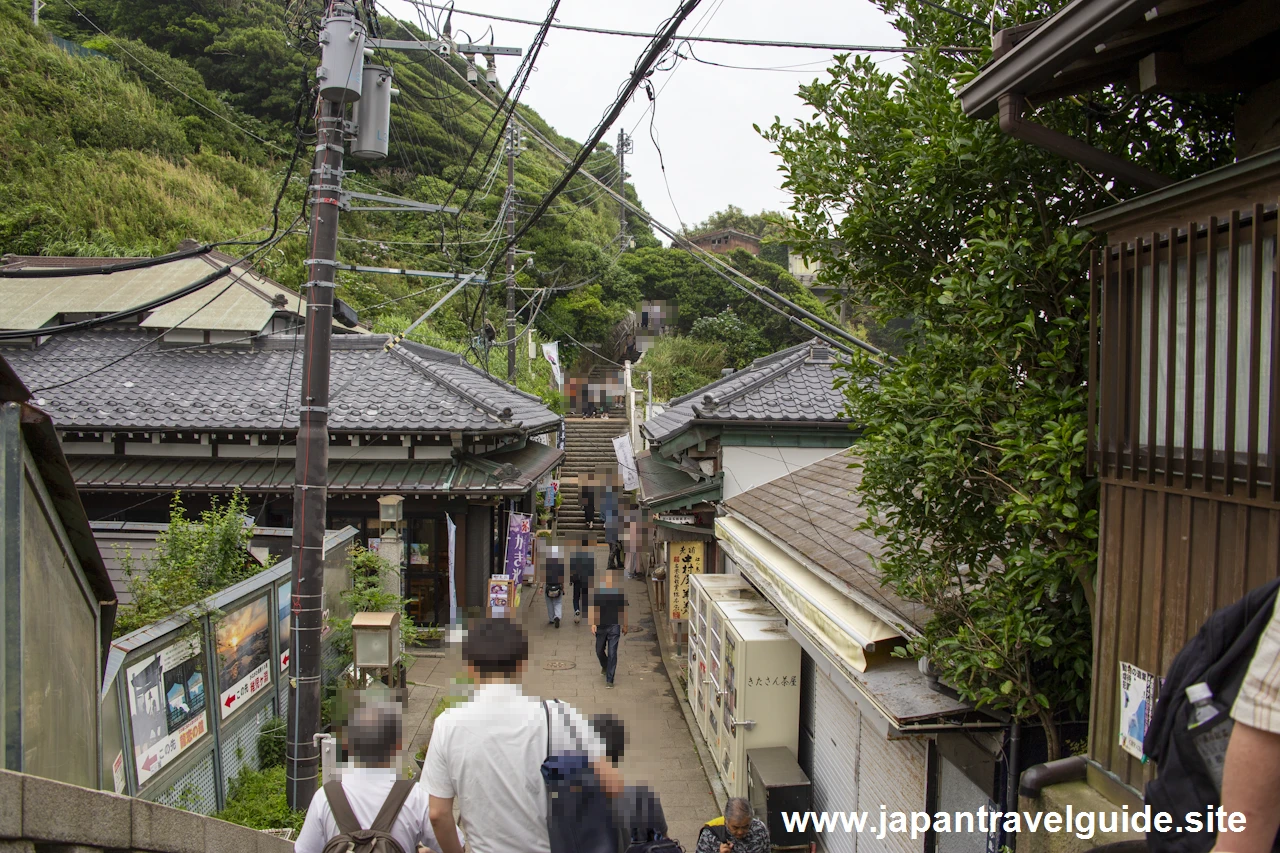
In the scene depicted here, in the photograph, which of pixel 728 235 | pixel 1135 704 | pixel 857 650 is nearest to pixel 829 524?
pixel 857 650

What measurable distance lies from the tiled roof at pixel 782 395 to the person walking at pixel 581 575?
2.74 m

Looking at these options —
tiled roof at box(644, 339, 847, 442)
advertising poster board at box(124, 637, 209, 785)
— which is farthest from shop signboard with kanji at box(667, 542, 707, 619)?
advertising poster board at box(124, 637, 209, 785)

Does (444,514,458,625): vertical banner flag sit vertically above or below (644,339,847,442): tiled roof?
below

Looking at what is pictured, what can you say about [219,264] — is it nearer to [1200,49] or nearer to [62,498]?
[62,498]

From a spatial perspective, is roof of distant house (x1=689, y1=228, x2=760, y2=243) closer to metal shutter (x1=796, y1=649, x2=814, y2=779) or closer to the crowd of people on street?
metal shutter (x1=796, y1=649, x2=814, y2=779)

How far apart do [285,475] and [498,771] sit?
41.4 feet

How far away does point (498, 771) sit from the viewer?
10.6 ft

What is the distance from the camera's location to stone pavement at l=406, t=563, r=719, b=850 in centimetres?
869

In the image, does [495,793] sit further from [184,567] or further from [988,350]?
[184,567]

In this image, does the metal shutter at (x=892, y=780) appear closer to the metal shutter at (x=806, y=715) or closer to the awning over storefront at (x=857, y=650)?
the awning over storefront at (x=857, y=650)

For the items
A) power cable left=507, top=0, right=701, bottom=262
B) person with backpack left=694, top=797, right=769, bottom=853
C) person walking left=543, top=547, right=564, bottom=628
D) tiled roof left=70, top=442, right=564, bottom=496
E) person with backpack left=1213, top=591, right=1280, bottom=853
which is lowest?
person walking left=543, top=547, right=564, bottom=628

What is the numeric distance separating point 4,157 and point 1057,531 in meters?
36.1

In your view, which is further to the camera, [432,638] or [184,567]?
[432,638]

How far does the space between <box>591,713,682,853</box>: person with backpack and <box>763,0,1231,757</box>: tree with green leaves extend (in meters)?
1.70
